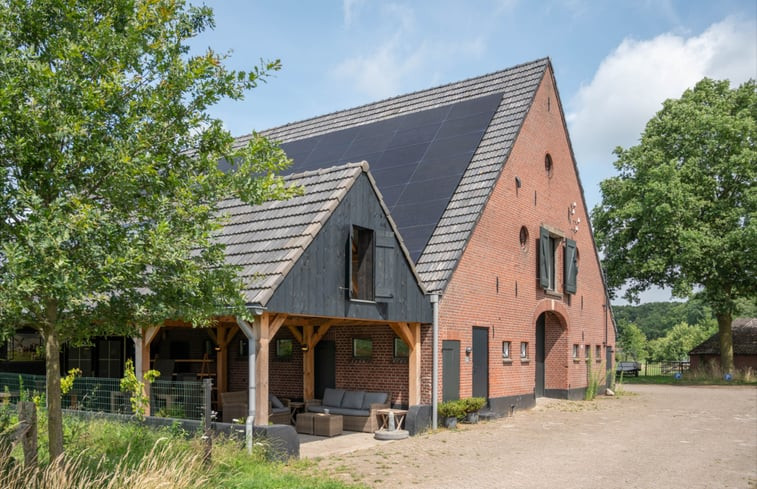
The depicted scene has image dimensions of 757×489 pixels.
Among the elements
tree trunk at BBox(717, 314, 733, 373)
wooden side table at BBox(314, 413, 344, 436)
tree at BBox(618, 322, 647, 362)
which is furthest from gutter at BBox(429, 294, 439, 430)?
tree at BBox(618, 322, 647, 362)

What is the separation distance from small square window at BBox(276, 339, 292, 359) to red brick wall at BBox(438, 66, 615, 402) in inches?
154

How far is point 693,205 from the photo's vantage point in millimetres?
33812

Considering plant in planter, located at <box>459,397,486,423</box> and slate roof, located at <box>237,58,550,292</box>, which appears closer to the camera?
plant in planter, located at <box>459,397,486,423</box>

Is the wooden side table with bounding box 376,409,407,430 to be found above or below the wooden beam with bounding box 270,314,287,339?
below

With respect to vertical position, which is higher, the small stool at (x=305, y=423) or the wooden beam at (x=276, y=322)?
the wooden beam at (x=276, y=322)

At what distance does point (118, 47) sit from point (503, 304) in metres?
14.4

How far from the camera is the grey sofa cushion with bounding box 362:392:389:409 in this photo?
1600cm

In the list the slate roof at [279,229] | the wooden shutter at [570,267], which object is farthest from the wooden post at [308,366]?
the wooden shutter at [570,267]

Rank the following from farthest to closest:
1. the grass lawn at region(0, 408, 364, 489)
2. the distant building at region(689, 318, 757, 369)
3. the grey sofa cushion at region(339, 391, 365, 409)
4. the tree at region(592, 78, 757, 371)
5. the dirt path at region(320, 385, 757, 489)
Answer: the distant building at region(689, 318, 757, 369) < the tree at region(592, 78, 757, 371) < the grey sofa cushion at region(339, 391, 365, 409) < the dirt path at region(320, 385, 757, 489) < the grass lawn at region(0, 408, 364, 489)

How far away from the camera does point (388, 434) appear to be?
47.3ft

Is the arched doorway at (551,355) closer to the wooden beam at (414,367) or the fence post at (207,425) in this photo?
the wooden beam at (414,367)

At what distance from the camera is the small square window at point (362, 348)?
55.3ft

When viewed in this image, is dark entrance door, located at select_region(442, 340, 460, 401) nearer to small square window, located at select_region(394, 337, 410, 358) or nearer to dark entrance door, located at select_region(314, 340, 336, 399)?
small square window, located at select_region(394, 337, 410, 358)

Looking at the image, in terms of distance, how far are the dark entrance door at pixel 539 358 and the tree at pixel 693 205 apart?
12372 millimetres
